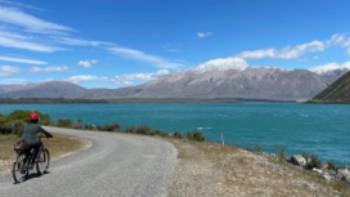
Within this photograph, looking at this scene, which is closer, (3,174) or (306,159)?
(3,174)

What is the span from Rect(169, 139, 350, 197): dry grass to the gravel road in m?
0.66

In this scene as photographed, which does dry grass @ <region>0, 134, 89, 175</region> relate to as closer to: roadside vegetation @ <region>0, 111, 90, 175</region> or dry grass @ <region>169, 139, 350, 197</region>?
roadside vegetation @ <region>0, 111, 90, 175</region>

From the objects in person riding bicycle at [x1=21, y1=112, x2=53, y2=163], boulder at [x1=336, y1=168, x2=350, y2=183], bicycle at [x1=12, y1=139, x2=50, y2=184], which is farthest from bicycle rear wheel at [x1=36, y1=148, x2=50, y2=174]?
boulder at [x1=336, y1=168, x2=350, y2=183]

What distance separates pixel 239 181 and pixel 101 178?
4.92 m

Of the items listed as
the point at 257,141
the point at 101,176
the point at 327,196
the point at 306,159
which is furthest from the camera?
the point at 257,141

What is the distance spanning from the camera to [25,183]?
1166 centimetres

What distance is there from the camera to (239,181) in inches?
537

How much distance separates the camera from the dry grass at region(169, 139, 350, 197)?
39.1 ft

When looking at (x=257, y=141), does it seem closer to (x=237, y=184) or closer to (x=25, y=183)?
(x=237, y=184)

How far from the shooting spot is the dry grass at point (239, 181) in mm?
11922

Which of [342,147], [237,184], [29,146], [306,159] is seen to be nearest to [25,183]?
[29,146]

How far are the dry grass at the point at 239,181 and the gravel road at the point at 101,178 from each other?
66cm

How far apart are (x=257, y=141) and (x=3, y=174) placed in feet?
137

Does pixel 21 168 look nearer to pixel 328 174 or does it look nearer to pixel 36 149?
pixel 36 149
